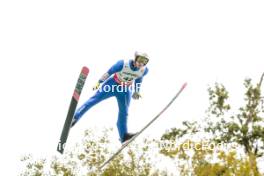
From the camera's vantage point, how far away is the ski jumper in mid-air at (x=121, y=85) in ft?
35.9

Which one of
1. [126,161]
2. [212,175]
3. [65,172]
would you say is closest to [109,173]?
[126,161]

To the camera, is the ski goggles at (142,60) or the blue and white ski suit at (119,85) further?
the blue and white ski suit at (119,85)

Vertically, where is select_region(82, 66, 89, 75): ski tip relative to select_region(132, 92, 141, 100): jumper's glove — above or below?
above

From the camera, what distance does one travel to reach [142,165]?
1061 inches

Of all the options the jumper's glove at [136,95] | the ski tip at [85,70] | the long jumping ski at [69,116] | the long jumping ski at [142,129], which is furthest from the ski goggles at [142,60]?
the long jumping ski at [142,129]

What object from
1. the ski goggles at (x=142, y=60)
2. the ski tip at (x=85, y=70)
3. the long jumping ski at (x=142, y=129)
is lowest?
the long jumping ski at (x=142, y=129)

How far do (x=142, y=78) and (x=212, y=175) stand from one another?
554 centimetres

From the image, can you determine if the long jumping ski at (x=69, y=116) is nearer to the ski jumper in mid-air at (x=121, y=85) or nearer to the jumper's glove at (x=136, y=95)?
the ski jumper in mid-air at (x=121, y=85)

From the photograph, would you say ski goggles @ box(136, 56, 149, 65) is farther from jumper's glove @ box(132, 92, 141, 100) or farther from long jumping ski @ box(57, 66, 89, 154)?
long jumping ski @ box(57, 66, 89, 154)

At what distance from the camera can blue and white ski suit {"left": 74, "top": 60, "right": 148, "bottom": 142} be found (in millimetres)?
10953

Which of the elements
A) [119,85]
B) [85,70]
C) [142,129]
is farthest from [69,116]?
[142,129]

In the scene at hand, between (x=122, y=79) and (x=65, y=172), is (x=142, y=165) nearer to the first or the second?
(x=65, y=172)

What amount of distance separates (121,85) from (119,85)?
40 mm

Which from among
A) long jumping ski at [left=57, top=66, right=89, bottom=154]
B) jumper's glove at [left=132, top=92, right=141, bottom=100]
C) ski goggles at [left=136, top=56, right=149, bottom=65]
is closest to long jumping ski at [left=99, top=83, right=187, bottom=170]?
jumper's glove at [left=132, top=92, right=141, bottom=100]
